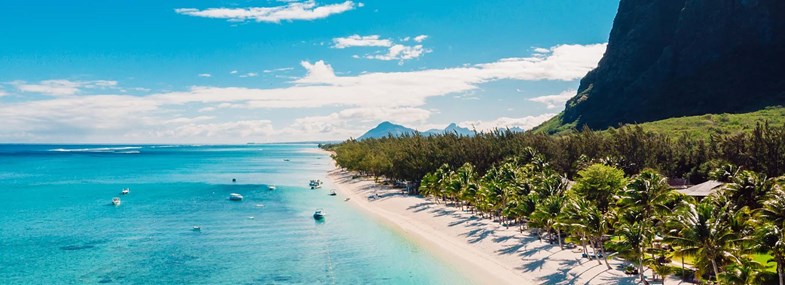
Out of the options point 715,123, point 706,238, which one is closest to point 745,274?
point 706,238

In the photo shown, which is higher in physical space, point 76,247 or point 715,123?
point 715,123

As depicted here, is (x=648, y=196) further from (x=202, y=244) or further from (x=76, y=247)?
(x=76, y=247)

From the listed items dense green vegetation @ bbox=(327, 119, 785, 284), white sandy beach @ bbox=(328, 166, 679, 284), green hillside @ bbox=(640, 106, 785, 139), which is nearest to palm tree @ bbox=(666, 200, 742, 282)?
dense green vegetation @ bbox=(327, 119, 785, 284)

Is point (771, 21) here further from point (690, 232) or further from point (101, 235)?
point (101, 235)

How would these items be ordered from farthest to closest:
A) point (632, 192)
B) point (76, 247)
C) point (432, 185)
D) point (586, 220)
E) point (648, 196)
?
point (432, 185), point (76, 247), point (632, 192), point (648, 196), point (586, 220)

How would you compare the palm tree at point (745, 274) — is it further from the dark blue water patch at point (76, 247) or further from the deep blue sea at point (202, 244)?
the dark blue water patch at point (76, 247)

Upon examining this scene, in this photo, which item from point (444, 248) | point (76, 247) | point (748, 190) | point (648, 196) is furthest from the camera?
point (76, 247)

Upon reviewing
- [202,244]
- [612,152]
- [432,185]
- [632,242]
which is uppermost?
[612,152]

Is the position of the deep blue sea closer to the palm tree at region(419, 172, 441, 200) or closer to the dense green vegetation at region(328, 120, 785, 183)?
the palm tree at region(419, 172, 441, 200)
